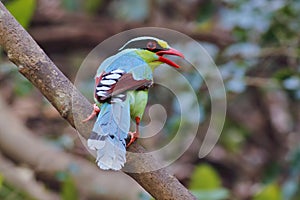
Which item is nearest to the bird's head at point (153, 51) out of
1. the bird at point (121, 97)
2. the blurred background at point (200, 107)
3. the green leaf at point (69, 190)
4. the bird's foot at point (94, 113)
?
the bird at point (121, 97)

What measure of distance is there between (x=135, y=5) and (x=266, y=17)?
1.20m

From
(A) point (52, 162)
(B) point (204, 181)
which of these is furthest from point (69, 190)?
(A) point (52, 162)

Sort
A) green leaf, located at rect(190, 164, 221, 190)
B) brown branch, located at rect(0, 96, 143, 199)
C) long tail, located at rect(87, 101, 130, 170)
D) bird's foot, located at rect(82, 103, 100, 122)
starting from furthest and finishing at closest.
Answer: brown branch, located at rect(0, 96, 143, 199), green leaf, located at rect(190, 164, 221, 190), bird's foot, located at rect(82, 103, 100, 122), long tail, located at rect(87, 101, 130, 170)

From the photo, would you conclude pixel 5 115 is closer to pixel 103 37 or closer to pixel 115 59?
pixel 103 37

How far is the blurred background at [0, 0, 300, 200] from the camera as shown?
84.1 inches

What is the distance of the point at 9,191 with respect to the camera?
85.0 inches

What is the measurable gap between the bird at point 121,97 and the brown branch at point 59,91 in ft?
0.10

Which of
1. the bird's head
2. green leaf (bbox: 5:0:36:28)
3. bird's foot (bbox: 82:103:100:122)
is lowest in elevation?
green leaf (bbox: 5:0:36:28)

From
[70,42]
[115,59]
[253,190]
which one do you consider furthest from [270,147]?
[115,59]

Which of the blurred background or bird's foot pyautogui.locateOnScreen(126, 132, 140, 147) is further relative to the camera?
the blurred background

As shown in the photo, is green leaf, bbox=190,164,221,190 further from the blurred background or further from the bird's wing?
the bird's wing

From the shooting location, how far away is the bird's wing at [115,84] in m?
0.87

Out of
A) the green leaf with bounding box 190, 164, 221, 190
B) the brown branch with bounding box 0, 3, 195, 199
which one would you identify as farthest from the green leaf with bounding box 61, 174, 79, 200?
the brown branch with bounding box 0, 3, 195, 199

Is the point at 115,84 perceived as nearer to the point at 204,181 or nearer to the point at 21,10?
the point at 21,10
